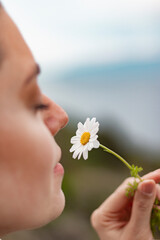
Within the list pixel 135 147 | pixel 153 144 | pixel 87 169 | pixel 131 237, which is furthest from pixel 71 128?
pixel 131 237

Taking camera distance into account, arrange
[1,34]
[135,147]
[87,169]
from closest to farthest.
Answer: [1,34], [87,169], [135,147]

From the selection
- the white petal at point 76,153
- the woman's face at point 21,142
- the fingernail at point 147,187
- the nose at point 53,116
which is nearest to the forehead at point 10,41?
the woman's face at point 21,142

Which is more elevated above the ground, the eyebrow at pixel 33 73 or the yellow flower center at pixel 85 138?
the eyebrow at pixel 33 73

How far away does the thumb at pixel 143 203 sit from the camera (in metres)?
0.73

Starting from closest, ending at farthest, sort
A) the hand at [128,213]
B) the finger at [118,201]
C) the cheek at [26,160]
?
the cheek at [26,160] → the hand at [128,213] → the finger at [118,201]

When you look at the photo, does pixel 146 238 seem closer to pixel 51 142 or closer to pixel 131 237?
pixel 131 237

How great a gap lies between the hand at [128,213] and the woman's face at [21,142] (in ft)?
0.65

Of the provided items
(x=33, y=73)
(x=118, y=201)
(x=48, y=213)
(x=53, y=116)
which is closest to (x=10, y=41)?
(x=33, y=73)

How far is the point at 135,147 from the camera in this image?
12.3 feet

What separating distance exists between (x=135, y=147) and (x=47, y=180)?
3144mm

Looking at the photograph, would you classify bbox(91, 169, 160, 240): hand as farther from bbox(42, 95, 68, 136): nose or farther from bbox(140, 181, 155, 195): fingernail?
bbox(42, 95, 68, 136): nose

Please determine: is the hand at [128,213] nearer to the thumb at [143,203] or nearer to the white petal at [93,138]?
the thumb at [143,203]

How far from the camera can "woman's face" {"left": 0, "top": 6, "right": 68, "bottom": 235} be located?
2.11 feet

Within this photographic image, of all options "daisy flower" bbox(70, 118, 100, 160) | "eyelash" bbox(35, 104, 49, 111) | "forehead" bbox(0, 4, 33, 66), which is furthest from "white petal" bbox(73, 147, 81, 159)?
"forehead" bbox(0, 4, 33, 66)
